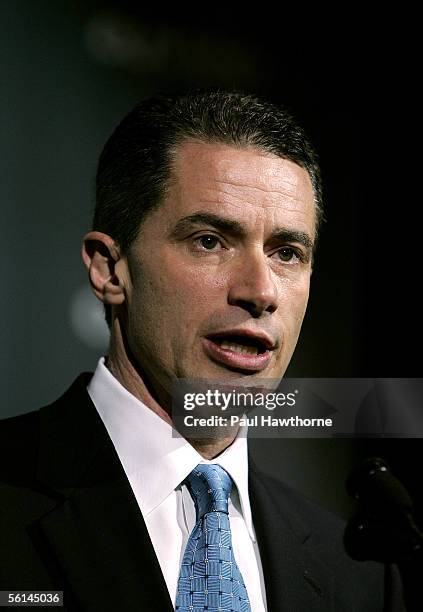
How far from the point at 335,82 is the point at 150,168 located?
81 cm

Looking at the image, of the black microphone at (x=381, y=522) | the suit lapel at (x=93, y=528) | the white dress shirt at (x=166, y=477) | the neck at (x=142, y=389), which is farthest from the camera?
the neck at (x=142, y=389)

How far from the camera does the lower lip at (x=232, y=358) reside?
129 centimetres

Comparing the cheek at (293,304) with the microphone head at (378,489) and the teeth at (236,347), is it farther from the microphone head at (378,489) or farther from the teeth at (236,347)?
the microphone head at (378,489)

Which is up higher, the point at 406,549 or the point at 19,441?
the point at 19,441

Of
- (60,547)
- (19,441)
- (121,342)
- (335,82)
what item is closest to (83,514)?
(60,547)

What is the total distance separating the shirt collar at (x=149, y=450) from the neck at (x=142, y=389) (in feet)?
0.04

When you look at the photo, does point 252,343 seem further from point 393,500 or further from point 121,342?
point 393,500

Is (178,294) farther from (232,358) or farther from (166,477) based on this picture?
(166,477)

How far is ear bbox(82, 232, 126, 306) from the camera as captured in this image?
142cm

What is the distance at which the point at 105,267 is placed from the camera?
1447mm

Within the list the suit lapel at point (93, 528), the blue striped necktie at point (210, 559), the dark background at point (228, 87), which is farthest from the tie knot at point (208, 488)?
the dark background at point (228, 87)

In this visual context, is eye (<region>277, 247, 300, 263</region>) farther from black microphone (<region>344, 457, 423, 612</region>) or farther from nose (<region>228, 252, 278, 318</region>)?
black microphone (<region>344, 457, 423, 612</region>)

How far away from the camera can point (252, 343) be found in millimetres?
1312

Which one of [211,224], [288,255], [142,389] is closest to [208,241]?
[211,224]
